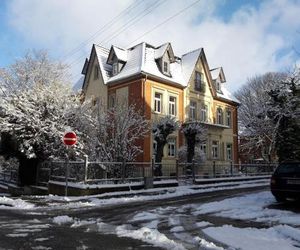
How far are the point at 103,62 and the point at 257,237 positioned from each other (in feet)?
93.2

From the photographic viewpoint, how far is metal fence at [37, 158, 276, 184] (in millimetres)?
19047

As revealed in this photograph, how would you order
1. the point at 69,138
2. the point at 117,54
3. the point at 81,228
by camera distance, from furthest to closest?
the point at 117,54 < the point at 69,138 < the point at 81,228

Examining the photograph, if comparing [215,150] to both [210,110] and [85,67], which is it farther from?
[85,67]

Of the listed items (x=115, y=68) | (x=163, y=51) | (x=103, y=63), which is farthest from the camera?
(x=103, y=63)

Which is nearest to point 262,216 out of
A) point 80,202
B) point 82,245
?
point 82,245

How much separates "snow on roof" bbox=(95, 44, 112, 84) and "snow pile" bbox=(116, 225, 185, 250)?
2517cm

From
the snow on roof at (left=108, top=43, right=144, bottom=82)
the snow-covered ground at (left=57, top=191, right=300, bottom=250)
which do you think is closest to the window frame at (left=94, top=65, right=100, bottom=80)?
the snow on roof at (left=108, top=43, right=144, bottom=82)

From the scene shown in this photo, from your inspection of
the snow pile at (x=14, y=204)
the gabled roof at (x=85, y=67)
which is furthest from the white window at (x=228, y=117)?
the snow pile at (x=14, y=204)

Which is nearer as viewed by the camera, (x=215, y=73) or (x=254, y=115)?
(x=215, y=73)

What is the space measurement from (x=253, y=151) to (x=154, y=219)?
45059 mm

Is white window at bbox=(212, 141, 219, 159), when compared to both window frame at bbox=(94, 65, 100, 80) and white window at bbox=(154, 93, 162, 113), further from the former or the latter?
window frame at bbox=(94, 65, 100, 80)

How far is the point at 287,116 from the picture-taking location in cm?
2162

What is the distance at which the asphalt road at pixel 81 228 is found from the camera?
773cm

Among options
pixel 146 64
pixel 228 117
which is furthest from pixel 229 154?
pixel 146 64
